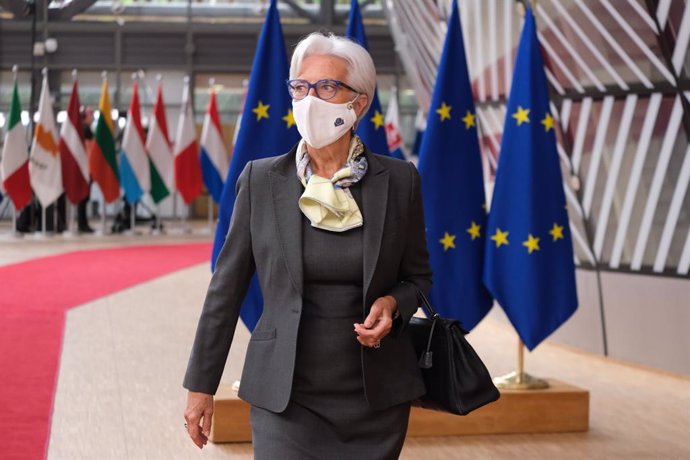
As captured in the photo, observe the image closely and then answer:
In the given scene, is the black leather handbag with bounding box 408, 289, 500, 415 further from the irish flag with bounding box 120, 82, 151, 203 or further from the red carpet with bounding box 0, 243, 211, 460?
the irish flag with bounding box 120, 82, 151, 203

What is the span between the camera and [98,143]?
19641 millimetres

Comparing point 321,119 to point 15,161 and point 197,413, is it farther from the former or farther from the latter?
point 15,161

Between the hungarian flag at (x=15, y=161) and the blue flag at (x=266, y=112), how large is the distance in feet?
44.6

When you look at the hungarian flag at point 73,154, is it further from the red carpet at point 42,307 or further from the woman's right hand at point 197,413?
the woman's right hand at point 197,413

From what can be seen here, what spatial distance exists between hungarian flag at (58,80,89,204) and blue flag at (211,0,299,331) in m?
14.0

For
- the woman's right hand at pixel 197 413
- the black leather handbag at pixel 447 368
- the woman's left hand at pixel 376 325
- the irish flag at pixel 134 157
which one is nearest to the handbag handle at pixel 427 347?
the black leather handbag at pixel 447 368

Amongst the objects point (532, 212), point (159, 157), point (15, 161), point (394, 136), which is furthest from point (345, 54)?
point (159, 157)

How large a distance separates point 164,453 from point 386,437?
270cm

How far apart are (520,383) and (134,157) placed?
14.8m

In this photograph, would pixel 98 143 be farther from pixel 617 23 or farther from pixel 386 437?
pixel 386 437

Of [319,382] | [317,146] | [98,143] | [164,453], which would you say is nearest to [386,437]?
[319,382]

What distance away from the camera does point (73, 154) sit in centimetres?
1928

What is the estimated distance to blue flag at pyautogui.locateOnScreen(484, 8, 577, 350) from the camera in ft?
19.6

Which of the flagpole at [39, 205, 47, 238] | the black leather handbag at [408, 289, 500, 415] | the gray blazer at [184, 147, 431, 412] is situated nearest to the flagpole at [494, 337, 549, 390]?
the black leather handbag at [408, 289, 500, 415]
